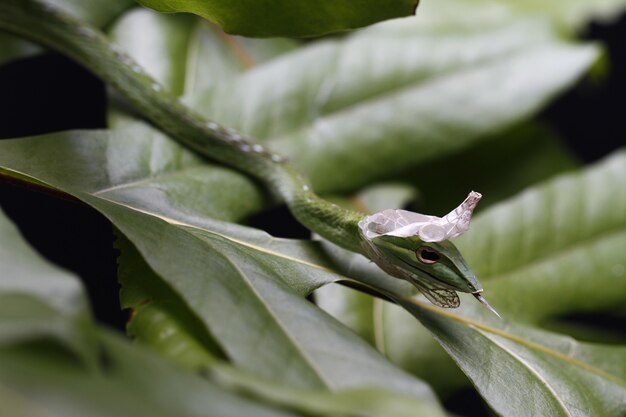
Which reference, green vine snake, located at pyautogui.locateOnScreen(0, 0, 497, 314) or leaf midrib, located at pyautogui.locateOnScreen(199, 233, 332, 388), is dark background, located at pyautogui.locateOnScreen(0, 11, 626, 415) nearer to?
green vine snake, located at pyautogui.locateOnScreen(0, 0, 497, 314)

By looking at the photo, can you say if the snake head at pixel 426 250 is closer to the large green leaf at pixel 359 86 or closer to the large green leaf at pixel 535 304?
the large green leaf at pixel 535 304

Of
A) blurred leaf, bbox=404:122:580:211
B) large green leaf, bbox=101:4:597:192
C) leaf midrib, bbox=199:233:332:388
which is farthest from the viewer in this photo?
blurred leaf, bbox=404:122:580:211

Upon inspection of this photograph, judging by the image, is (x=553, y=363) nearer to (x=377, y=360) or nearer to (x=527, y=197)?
(x=377, y=360)

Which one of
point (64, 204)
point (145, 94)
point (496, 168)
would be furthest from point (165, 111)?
point (496, 168)

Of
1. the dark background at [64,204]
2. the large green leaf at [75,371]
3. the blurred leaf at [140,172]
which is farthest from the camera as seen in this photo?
the dark background at [64,204]

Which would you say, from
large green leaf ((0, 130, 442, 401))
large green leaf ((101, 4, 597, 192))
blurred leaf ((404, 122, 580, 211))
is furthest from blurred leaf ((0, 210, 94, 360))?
blurred leaf ((404, 122, 580, 211))

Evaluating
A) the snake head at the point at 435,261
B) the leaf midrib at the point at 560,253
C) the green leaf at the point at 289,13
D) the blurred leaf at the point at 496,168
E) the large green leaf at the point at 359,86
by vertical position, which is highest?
the green leaf at the point at 289,13

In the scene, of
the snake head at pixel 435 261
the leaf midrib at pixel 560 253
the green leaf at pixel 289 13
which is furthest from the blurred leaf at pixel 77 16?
the leaf midrib at pixel 560 253
